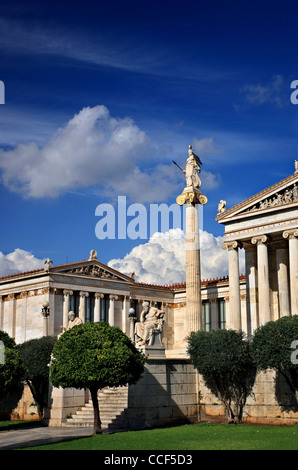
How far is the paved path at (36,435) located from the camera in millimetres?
25188

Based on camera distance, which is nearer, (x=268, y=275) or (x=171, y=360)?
(x=171, y=360)

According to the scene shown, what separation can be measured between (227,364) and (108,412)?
22.2 ft

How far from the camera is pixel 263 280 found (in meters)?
40.2

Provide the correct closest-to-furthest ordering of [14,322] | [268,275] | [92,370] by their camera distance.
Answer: [92,370]
[268,275]
[14,322]

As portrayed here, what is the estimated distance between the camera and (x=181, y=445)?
22.4 metres

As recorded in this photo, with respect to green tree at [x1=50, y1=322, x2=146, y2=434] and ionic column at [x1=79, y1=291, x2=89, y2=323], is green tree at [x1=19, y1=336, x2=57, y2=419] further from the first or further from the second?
ionic column at [x1=79, y1=291, x2=89, y2=323]

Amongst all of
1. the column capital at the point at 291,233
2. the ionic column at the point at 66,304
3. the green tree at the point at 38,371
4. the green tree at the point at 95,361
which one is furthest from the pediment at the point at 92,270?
the green tree at the point at 95,361

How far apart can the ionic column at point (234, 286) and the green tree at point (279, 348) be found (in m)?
9.46

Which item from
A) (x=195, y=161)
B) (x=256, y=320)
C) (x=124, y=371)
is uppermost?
(x=195, y=161)

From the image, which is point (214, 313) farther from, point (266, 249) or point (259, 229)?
point (259, 229)

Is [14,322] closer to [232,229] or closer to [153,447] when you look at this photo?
[232,229]

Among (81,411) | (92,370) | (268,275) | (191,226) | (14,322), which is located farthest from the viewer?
(14,322)

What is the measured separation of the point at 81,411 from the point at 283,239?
59.2 ft
